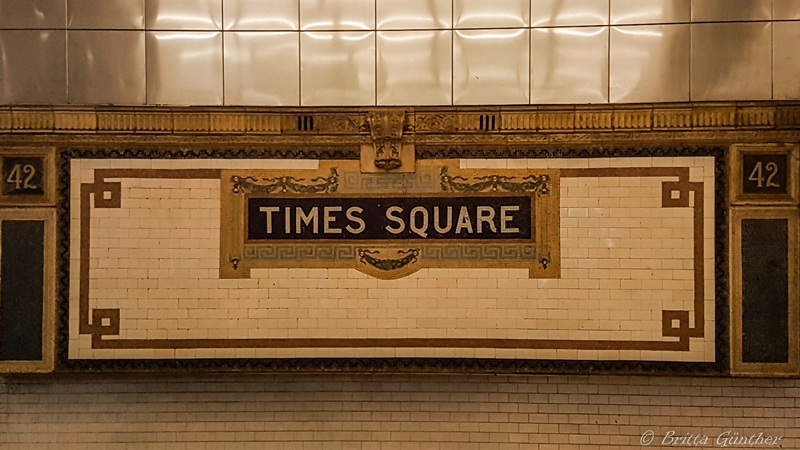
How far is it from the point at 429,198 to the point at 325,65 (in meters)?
0.86

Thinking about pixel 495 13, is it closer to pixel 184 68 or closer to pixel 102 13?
pixel 184 68

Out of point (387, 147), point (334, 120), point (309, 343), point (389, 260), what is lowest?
point (309, 343)

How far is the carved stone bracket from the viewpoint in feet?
8.70

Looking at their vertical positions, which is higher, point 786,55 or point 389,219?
point 786,55

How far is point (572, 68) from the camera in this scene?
8.88 ft

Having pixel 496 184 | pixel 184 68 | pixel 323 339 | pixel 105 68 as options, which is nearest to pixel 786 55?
pixel 496 184

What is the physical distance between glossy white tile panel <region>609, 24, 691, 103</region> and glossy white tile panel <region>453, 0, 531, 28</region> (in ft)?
1.51

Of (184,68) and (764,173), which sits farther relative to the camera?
(184,68)

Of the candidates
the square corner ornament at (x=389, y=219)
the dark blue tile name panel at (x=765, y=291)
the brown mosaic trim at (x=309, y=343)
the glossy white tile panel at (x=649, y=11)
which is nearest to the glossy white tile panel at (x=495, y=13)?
the glossy white tile panel at (x=649, y=11)

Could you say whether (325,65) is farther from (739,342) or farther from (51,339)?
(739,342)

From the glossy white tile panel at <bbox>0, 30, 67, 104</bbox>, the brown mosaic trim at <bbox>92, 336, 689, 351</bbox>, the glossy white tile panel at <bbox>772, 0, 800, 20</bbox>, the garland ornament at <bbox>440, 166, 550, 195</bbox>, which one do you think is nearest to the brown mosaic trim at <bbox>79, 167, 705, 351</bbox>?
the brown mosaic trim at <bbox>92, 336, 689, 351</bbox>

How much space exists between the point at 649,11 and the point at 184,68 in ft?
7.75

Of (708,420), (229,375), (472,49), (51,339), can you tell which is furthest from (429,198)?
Result: (51,339)

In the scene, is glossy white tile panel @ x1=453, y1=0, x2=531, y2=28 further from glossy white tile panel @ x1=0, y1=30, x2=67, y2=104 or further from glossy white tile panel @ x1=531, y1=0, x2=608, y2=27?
glossy white tile panel @ x1=0, y1=30, x2=67, y2=104
